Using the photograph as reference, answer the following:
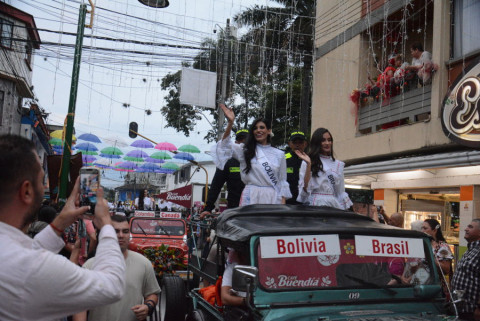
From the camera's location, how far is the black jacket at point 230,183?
682 centimetres

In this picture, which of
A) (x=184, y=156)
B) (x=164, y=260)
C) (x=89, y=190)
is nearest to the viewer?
(x=89, y=190)

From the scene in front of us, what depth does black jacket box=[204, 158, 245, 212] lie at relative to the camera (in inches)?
269

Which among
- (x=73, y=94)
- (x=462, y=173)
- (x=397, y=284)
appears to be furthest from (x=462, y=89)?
(x=73, y=94)

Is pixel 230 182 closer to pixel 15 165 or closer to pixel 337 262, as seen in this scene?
pixel 337 262

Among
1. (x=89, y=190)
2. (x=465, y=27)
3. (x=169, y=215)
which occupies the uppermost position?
(x=465, y=27)

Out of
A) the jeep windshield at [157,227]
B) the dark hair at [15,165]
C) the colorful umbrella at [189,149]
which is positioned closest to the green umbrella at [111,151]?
the colorful umbrella at [189,149]

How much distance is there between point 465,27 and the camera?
1078cm

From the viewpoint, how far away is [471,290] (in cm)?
500

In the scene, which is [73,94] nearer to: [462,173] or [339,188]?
[339,188]

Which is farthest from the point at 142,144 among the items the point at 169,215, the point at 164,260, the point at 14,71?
the point at 164,260

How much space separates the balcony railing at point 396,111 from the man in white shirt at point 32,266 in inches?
428

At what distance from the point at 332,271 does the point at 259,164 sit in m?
2.13

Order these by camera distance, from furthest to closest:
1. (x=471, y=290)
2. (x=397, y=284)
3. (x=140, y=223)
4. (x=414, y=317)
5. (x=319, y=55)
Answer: (x=319, y=55), (x=140, y=223), (x=471, y=290), (x=397, y=284), (x=414, y=317)

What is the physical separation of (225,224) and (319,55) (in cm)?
1367
